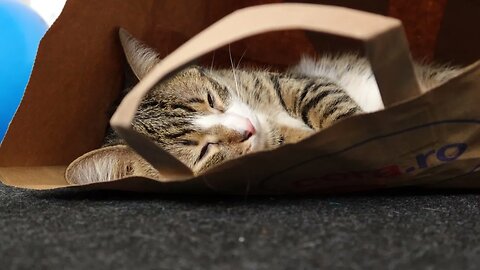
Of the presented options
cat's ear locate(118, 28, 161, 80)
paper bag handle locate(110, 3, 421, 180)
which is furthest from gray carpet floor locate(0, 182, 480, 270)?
cat's ear locate(118, 28, 161, 80)

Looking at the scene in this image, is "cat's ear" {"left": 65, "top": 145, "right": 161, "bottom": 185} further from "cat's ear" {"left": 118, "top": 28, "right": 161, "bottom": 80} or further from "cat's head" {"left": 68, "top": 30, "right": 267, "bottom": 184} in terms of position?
"cat's ear" {"left": 118, "top": 28, "right": 161, "bottom": 80}

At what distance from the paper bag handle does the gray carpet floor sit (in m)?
0.15

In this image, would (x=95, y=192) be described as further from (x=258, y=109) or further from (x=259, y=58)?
(x=259, y=58)

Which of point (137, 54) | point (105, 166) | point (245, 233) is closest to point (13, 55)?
point (137, 54)

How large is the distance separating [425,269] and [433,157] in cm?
34

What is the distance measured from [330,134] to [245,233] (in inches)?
6.9

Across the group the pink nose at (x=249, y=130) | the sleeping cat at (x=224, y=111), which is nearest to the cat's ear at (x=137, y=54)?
the sleeping cat at (x=224, y=111)

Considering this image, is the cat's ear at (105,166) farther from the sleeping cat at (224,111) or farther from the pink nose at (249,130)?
the pink nose at (249,130)

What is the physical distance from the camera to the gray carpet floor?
2.10 ft

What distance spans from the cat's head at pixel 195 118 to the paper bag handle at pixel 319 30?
1.30 feet

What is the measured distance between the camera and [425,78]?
1.35m

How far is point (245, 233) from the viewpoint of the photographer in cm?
74

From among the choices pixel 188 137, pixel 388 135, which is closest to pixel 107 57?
pixel 188 137

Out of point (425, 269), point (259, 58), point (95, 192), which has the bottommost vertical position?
point (425, 269)
